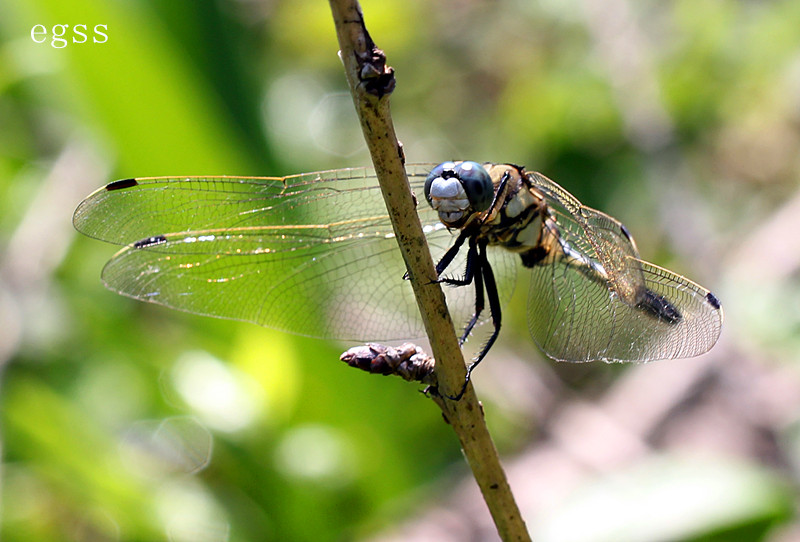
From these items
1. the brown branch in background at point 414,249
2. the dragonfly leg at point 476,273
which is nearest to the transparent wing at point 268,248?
the dragonfly leg at point 476,273

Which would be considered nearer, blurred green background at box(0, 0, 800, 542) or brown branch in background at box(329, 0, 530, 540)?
brown branch in background at box(329, 0, 530, 540)

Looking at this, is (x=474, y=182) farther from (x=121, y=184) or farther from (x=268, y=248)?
(x=121, y=184)

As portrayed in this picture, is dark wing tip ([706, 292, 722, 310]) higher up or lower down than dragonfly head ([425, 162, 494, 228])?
lower down

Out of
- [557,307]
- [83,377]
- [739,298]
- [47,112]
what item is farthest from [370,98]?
[47,112]

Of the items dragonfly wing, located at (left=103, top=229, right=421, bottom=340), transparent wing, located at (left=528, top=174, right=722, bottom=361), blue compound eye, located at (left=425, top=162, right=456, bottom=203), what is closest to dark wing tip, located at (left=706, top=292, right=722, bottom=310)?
transparent wing, located at (left=528, top=174, right=722, bottom=361)

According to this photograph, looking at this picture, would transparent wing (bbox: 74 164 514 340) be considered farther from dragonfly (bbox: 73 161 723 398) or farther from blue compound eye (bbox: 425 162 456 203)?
blue compound eye (bbox: 425 162 456 203)

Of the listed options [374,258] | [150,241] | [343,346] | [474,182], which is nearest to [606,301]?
[474,182]

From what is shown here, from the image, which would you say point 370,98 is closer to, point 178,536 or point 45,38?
point 178,536

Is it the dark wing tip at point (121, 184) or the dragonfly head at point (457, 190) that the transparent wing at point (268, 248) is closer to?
the dark wing tip at point (121, 184)
